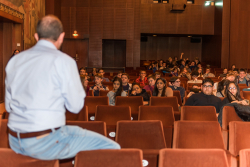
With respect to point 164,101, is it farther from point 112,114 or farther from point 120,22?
point 120,22

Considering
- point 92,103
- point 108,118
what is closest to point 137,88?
point 92,103

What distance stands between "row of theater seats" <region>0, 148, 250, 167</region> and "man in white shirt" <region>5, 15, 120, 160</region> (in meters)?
0.11

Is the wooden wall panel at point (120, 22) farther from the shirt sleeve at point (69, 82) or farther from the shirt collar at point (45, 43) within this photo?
the shirt sleeve at point (69, 82)

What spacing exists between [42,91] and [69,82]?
157mm

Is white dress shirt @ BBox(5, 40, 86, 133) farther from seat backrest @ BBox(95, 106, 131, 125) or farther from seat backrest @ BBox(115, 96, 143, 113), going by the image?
seat backrest @ BBox(115, 96, 143, 113)

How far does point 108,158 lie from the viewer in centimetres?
171

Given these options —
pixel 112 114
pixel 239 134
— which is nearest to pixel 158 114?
pixel 112 114

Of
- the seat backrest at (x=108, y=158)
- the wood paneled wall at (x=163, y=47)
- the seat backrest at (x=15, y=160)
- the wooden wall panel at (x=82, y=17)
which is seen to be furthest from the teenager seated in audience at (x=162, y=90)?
the wood paneled wall at (x=163, y=47)

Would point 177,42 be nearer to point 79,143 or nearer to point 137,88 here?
point 137,88

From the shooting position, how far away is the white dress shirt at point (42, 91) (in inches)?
60.6

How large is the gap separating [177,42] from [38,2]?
11.4 m

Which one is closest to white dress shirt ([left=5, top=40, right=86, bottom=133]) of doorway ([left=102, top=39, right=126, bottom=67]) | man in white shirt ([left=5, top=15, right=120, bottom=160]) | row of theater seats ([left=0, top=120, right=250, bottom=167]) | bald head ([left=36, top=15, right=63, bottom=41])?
man in white shirt ([left=5, top=15, right=120, bottom=160])

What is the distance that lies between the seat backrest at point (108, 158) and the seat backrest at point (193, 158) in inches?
7.1

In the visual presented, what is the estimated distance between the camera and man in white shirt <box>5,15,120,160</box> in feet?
5.07
